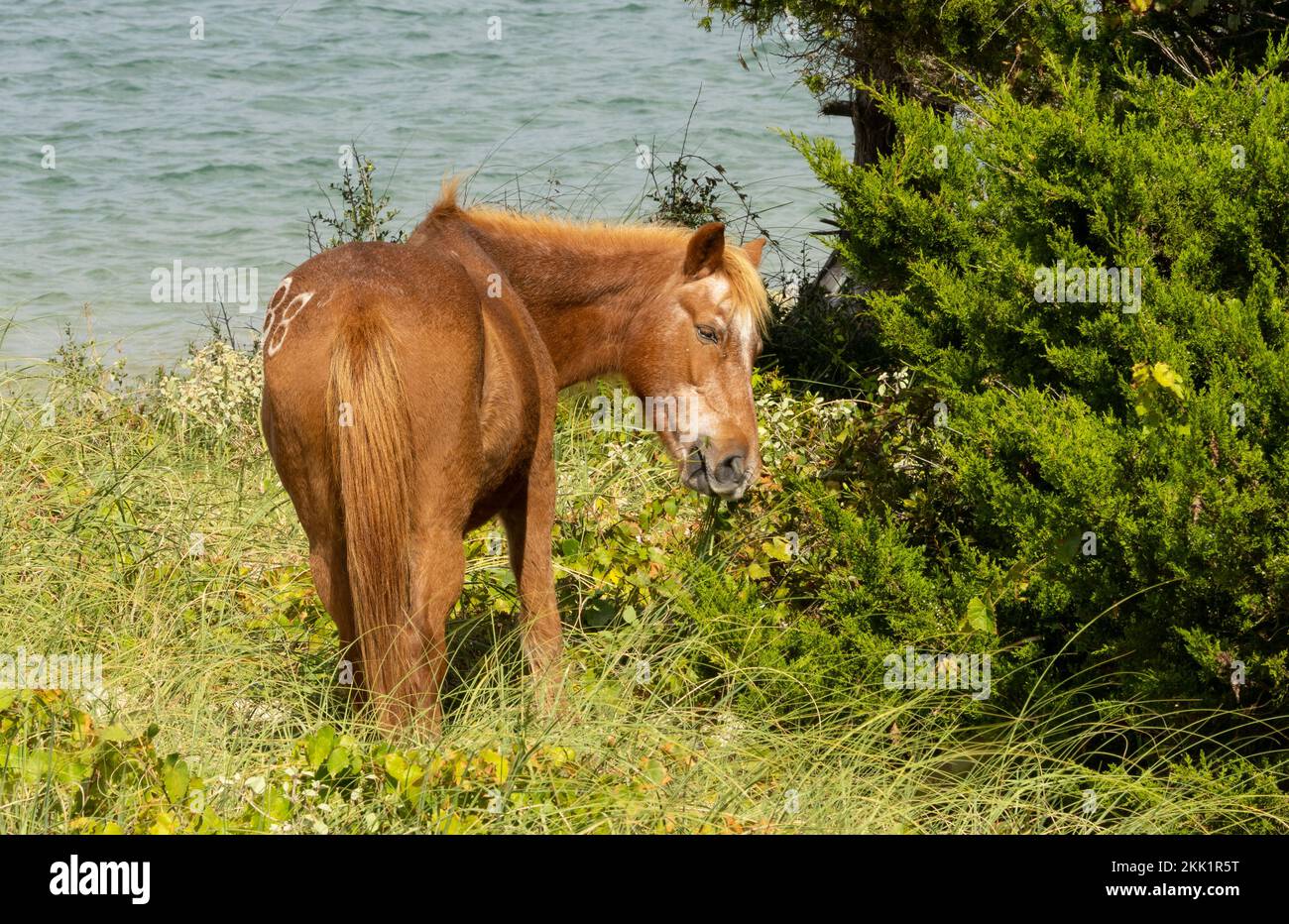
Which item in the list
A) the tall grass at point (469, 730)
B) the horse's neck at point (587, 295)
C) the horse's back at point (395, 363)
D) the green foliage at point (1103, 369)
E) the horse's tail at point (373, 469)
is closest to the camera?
the tall grass at point (469, 730)

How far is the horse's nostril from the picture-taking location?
4.96 metres

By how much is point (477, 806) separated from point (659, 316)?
2.09 m

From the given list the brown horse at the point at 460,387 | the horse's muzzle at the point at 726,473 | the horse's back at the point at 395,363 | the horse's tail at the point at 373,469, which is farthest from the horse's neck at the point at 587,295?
the horse's tail at the point at 373,469

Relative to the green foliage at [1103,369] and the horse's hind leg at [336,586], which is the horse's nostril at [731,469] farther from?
the horse's hind leg at [336,586]

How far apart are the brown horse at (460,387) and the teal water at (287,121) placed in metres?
5.69

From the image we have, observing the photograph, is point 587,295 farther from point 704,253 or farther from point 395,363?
point 395,363

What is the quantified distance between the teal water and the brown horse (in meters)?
5.69

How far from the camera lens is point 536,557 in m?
4.71

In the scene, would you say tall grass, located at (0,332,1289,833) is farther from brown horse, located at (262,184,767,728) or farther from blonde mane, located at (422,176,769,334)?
blonde mane, located at (422,176,769,334)

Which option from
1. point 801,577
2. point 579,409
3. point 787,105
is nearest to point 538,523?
point 801,577

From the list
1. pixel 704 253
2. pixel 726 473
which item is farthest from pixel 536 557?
pixel 704 253

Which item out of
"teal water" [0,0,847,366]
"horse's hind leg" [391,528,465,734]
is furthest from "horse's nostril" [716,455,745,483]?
"teal water" [0,0,847,366]

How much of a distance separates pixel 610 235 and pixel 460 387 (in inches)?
55.5

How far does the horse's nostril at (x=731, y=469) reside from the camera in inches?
195
